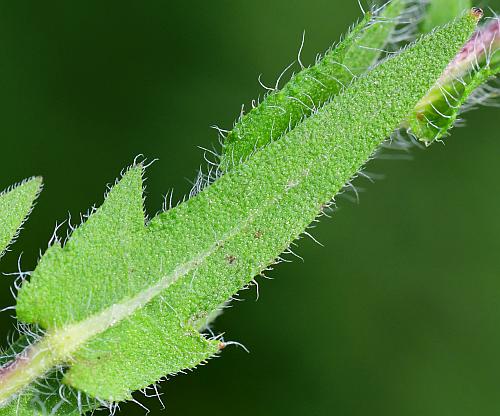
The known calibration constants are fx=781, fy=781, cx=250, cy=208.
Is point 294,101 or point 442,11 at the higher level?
point 442,11

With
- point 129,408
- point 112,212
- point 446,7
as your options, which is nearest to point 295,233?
point 112,212

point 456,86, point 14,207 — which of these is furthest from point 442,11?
point 14,207

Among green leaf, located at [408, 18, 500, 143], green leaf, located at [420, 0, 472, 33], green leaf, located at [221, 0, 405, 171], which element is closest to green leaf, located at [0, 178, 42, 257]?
green leaf, located at [221, 0, 405, 171]

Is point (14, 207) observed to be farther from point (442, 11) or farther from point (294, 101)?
point (442, 11)

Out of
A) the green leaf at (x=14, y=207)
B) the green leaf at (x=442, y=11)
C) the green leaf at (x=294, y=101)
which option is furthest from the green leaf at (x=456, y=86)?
the green leaf at (x=14, y=207)

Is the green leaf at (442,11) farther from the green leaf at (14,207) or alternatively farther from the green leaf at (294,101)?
the green leaf at (14,207)

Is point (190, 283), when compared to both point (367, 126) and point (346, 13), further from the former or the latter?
point (346, 13)

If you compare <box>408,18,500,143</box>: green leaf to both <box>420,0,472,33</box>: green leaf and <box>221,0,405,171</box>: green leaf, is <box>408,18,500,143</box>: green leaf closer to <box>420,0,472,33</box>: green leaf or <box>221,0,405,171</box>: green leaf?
<box>420,0,472,33</box>: green leaf
